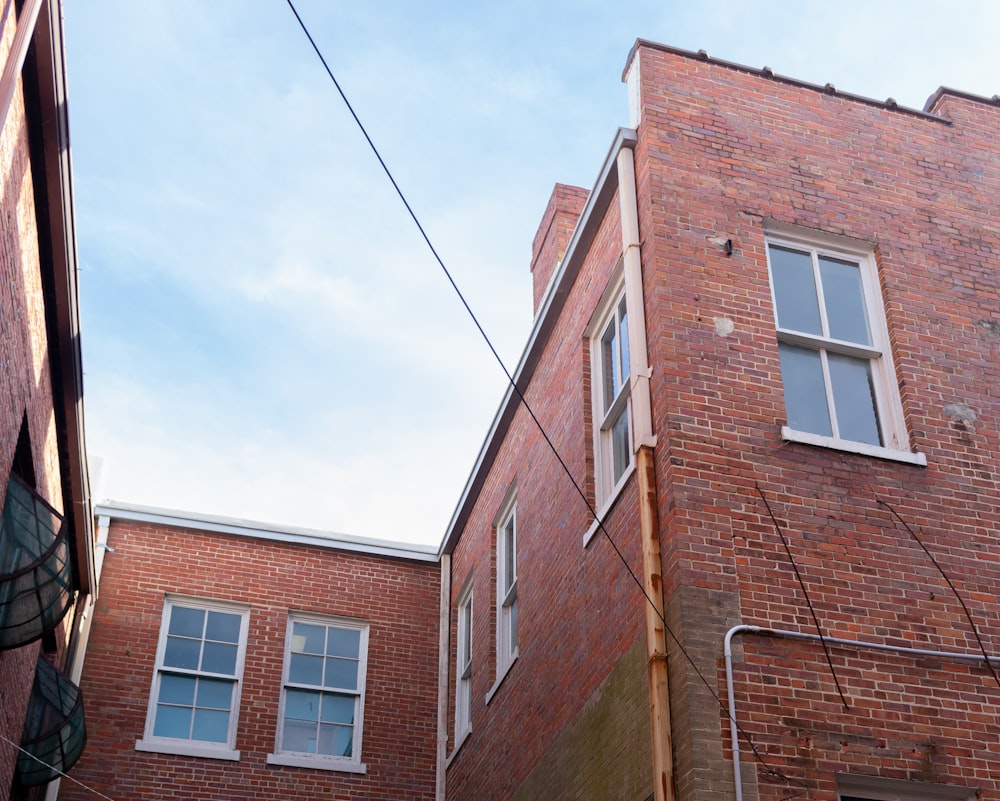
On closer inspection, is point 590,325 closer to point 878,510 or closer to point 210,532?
point 878,510

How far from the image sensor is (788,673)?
8297mm

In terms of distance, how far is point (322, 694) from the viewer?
16.9m

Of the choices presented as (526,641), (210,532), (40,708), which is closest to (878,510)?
(526,641)

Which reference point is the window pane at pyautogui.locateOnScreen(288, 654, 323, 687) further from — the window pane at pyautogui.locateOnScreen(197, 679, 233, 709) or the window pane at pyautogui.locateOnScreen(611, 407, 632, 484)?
the window pane at pyautogui.locateOnScreen(611, 407, 632, 484)

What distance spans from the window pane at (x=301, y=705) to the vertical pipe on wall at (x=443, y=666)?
168 cm

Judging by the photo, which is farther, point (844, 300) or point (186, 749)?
point (186, 749)

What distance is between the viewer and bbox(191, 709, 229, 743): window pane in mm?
16094

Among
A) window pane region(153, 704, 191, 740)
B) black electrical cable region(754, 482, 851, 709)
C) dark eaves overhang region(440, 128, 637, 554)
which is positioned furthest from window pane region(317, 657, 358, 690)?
black electrical cable region(754, 482, 851, 709)

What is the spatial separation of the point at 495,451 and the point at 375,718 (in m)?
4.25

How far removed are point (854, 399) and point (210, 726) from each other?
9.98m

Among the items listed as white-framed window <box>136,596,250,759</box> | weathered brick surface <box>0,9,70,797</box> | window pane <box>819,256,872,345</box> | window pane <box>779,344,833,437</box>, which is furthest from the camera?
white-framed window <box>136,596,250,759</box>

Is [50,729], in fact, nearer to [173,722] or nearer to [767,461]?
[173,722]

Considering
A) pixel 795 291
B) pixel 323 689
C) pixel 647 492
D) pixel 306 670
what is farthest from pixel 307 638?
pixel 795 291

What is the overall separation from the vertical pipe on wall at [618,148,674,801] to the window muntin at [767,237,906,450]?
116 cm
